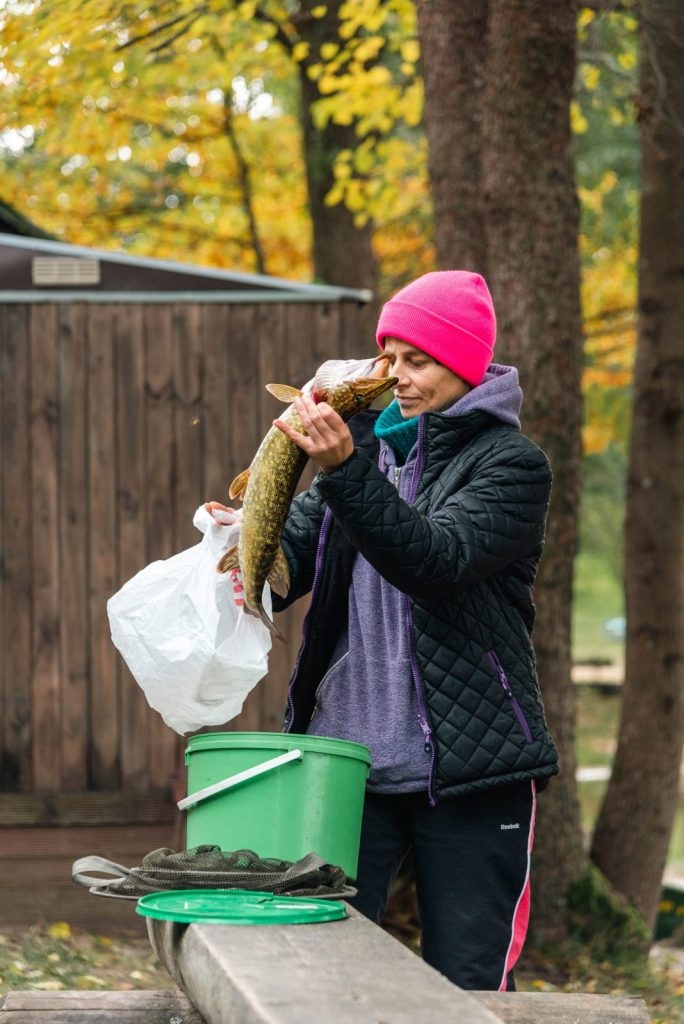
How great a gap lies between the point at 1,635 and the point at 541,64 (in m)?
3.68

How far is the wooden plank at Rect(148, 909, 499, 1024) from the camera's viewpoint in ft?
7.34

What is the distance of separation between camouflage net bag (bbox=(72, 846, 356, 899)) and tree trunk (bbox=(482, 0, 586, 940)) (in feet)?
10.7

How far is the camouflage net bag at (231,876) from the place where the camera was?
2.97 meters

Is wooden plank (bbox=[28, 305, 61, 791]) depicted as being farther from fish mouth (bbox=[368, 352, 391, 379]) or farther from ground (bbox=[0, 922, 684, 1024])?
fish mouth (bbox=[368, 352, 391, 379])

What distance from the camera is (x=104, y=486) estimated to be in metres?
6.73

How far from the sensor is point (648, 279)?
7.70m

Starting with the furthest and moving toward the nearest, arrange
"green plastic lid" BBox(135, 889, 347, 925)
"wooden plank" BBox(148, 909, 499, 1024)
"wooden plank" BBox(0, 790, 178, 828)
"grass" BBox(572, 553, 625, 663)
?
"grass" BBox(572, 553, 625, 663) → "wooden plank" BBox(0, 790, 178, 828) → "green plastic lid" BBox(135, 889, 347, 925) → "wooden plank" BBox(148, 909, 499, 1024)

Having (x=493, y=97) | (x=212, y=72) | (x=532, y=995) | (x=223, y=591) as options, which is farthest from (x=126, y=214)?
(x=532, y=995)

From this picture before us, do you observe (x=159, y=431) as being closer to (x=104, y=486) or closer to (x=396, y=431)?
(x=104, y=486)

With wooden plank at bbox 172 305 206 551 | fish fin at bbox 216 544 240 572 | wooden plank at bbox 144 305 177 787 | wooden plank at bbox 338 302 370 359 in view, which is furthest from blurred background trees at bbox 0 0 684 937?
fish fin at bbox 216 544 240 572

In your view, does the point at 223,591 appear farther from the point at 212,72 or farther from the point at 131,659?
the point at 212,72

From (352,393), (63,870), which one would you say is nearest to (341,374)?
(352,393)

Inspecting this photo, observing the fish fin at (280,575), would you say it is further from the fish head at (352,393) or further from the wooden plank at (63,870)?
the wooden plank at (63,870)

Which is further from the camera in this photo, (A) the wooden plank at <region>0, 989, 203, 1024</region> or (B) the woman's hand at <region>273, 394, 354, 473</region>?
(B) the woman's hand at <region>273, 394, 354, 473</region>
